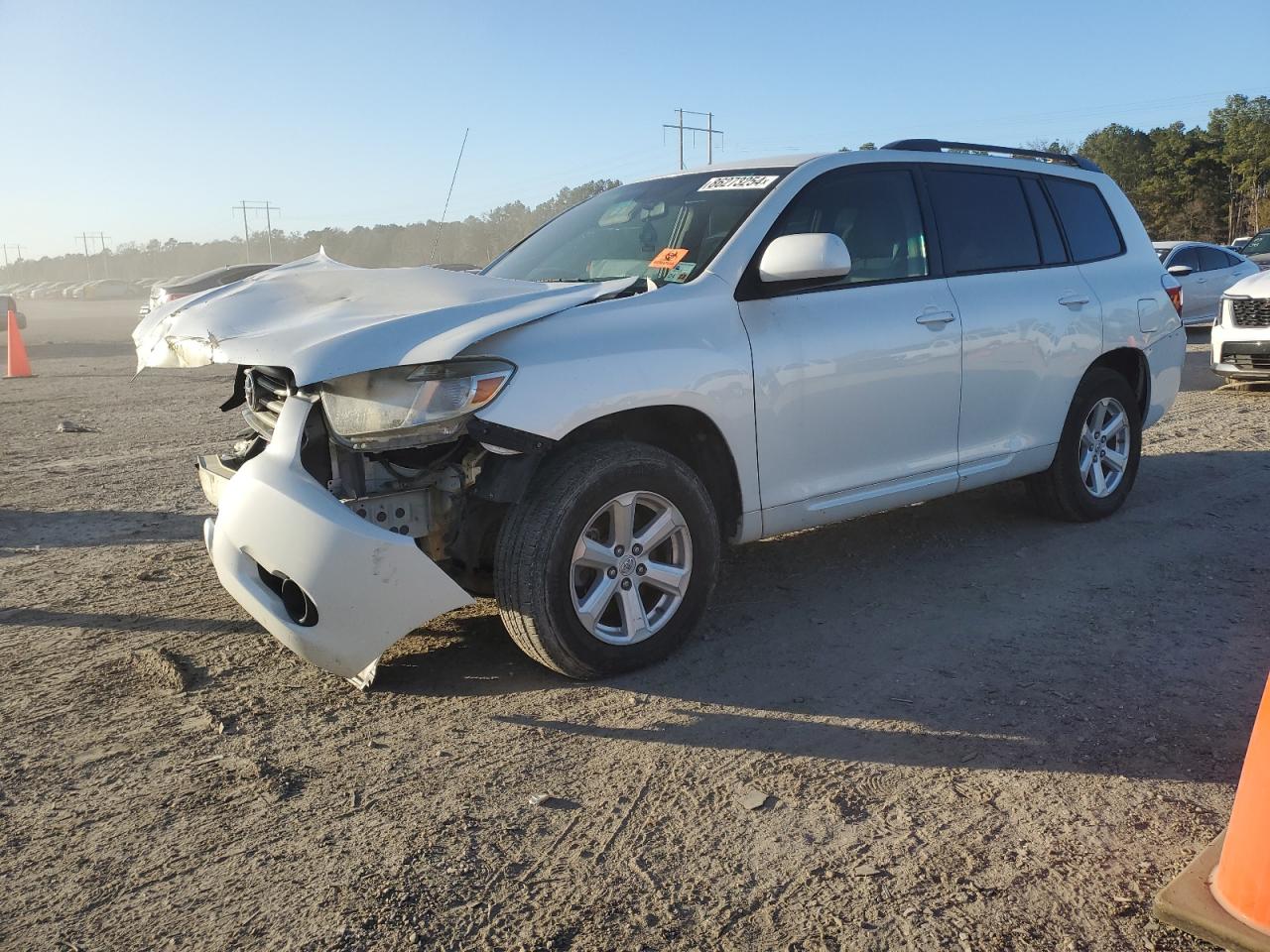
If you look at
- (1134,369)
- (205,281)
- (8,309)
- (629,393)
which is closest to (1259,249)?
(1134,369)

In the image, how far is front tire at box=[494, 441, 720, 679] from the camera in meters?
3.49

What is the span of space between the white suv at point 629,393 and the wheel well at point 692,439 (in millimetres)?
11

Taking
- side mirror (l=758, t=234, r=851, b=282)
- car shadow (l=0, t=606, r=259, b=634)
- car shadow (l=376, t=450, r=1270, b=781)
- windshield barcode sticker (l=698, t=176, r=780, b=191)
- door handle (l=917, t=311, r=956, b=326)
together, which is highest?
windshield barcode sticker (l=698, t=176, r=780, b=191)

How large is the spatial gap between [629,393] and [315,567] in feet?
3.88

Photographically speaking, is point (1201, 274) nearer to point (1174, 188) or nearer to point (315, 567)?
point (315, 567)

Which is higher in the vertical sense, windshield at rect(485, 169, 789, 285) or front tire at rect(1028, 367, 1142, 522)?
windshield at rect(485, 169, 789, 285)

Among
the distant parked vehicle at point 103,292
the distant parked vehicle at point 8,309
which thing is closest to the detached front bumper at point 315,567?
the distant parked vehicle at point 8,309

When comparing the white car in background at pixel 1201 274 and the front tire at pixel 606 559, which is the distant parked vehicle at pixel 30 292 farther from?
the front tire at pixel 606 559

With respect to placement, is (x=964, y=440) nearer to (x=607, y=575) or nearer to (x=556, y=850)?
(x=607, y=575)

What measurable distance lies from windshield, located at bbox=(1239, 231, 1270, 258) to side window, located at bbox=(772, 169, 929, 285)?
61.3ft

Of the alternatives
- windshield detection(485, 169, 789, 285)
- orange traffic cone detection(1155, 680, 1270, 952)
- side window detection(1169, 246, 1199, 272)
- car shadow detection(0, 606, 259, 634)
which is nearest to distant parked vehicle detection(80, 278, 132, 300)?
side window detection(1169, 246, 1199, 272)

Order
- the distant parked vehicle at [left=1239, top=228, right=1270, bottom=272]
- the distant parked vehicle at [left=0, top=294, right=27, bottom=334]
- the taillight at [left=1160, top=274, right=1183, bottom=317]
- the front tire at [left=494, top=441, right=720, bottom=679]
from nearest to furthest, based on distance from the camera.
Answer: the front tire at [left=494, top=441, right=720, bottom=679] < the taillight at [left=1160, top=274, right=1183, bottom=317] < the distant parked vehicle at [left=1239, top=228, right=1270, bottom=272] < the distant parked vehicle at [left=0, top=294, right=27, bottom=334]

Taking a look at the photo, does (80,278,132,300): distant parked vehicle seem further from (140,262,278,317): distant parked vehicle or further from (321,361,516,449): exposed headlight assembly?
(321,361,516,449): exposed headlight assembly

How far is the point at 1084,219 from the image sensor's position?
5824 millimetres
